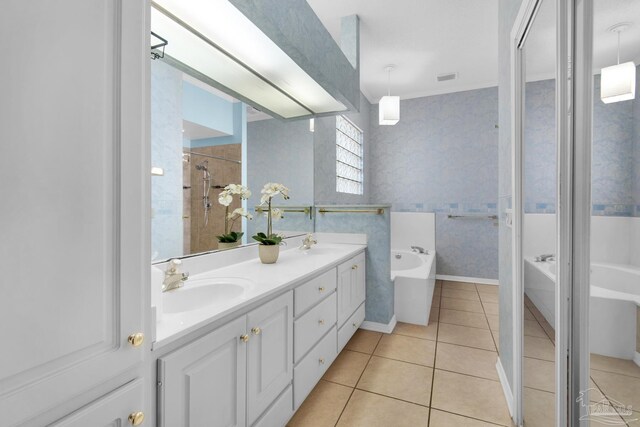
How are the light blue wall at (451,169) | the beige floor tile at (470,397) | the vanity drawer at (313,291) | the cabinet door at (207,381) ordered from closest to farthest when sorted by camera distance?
the cabinet door at (207,381), the vanity drawer at (313,291), the beige floor tile at (470,397), the light blue wall at (451,169)

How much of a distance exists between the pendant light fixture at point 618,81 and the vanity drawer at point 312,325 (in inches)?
54.2

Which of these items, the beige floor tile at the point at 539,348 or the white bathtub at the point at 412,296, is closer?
the beige floor tile at the point at 539,348

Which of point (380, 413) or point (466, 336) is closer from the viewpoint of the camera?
point (380, 413)

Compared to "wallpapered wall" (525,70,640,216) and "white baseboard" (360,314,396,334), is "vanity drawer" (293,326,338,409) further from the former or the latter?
"wallpapered wall" (525,70,640,216)

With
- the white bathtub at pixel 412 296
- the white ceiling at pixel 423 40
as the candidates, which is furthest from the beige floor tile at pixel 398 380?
the white ceiling at pixel 423 40

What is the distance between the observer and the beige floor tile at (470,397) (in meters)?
1.57

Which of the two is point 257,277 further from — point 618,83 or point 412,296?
point 412,296

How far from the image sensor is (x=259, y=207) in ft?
6.93

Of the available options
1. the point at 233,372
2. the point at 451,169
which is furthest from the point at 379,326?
the point at 451,169

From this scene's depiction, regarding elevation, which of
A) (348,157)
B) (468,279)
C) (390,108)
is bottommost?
(468,279)

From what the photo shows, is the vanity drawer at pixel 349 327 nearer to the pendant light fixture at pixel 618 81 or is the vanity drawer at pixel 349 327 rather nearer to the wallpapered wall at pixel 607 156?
the wallpapered wall at pixel 607 156

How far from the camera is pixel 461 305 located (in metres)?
3.29

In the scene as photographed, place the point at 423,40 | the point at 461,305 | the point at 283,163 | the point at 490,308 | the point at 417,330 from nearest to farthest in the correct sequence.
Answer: the point at 283,163
the point at 417,330
the point at 423,40
the point at 490,308
the point at 461,305

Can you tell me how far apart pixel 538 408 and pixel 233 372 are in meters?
1.33
